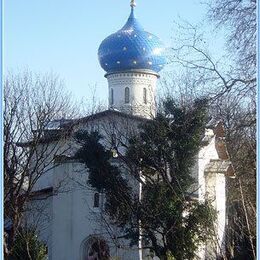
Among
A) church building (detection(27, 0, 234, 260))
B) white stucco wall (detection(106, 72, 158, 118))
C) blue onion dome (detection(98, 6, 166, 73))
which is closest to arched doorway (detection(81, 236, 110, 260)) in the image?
church building (detection(27, 0, 234, 260))

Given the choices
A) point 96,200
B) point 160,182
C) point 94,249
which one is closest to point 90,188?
point 96,200

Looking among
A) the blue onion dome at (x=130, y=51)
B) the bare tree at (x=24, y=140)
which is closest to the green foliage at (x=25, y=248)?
the bare tree at (x=24, y=140)

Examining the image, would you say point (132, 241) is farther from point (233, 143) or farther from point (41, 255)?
point (233, 143)

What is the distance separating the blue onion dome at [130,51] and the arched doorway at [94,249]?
12.6ft

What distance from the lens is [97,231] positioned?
10.2 meters

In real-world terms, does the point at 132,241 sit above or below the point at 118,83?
below

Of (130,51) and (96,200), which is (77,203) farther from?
(130,51)

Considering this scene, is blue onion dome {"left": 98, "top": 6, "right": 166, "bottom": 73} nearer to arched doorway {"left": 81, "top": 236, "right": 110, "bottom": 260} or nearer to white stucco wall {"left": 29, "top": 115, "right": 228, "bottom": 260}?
white stucco wall {"left": 29, "top": 115, "right": 228, "bottom": 260}

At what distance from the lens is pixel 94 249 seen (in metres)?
10.2

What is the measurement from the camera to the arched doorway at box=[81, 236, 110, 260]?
32.6ft

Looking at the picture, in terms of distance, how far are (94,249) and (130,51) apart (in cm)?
460

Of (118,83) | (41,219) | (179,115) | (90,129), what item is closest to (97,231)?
(41,219)

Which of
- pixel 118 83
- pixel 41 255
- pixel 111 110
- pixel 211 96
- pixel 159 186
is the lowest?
pixel 41 255

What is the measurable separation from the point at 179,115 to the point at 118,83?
557cm
